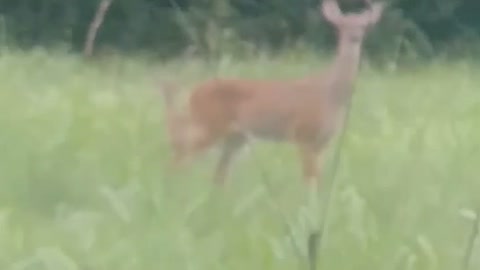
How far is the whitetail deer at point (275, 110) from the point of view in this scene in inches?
274

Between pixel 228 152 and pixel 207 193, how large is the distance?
1313mm

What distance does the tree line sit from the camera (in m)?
15.5

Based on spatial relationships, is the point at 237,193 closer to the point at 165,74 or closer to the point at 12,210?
the point at 12,210

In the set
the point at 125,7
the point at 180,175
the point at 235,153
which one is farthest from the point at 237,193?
the point at 125,7

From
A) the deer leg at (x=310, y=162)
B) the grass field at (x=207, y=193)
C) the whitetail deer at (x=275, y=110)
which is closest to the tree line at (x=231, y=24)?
the grass field at (x=207, y=193)

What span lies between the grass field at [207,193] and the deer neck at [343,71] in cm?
A: 30

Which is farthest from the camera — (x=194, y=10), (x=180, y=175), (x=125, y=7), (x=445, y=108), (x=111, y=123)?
(x=125, y=7)

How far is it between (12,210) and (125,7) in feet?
35.2

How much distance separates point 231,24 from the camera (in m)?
15.7

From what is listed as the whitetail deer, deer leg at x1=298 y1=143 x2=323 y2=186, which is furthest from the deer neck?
deer leg at x1=298 y1=143 x2=323 y2=186

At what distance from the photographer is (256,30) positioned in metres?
16.0

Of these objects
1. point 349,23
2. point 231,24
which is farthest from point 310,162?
point 231,24

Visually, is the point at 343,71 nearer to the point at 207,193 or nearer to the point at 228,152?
the point at 228,152

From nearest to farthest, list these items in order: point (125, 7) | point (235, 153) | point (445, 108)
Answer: point (235, 153) < point (445, 108) < point (125, 7)
